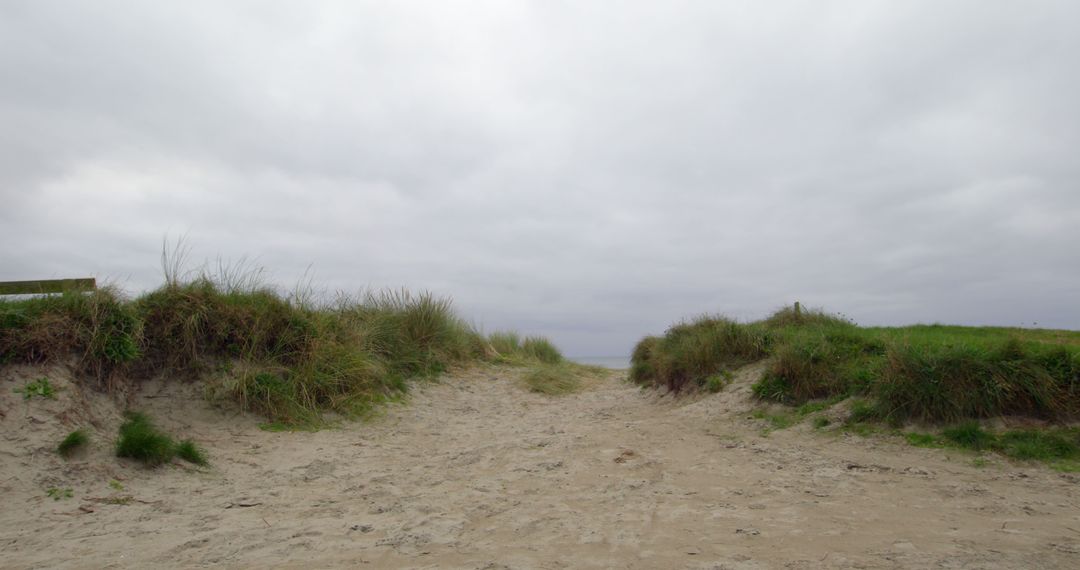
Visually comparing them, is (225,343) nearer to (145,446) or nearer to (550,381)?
(145,446)

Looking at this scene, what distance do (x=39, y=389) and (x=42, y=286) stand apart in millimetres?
1579

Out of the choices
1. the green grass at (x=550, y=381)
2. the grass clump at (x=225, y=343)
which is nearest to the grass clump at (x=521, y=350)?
the green grass at (x=550, y=381)

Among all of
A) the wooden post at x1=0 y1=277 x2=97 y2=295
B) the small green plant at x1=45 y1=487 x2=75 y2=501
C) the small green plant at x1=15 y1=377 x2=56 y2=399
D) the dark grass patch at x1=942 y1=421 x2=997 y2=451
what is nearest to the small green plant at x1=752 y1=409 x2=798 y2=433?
the dark grass patch at x1=942 y1=421 x2=997 y2=451

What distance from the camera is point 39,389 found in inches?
228

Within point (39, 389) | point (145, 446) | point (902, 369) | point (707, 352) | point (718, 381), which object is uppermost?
point (707, 352)

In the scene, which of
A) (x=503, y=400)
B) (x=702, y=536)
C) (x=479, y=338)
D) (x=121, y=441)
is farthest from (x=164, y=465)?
(x=479, y=338)

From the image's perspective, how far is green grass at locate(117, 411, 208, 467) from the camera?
543 centimetres

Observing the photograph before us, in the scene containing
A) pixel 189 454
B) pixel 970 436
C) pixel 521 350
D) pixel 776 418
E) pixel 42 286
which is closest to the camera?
pixel 970 436

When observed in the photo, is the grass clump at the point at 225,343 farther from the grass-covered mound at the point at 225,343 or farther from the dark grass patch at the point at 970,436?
the dark grass patch at the point at 970,436

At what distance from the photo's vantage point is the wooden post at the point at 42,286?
22.0ft

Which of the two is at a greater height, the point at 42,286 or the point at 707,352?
the point at 42,286

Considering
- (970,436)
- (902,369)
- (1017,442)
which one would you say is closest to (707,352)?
(902,369)

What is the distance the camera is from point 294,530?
13.3ft

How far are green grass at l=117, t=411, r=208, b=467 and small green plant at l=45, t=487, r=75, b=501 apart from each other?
0.63m
